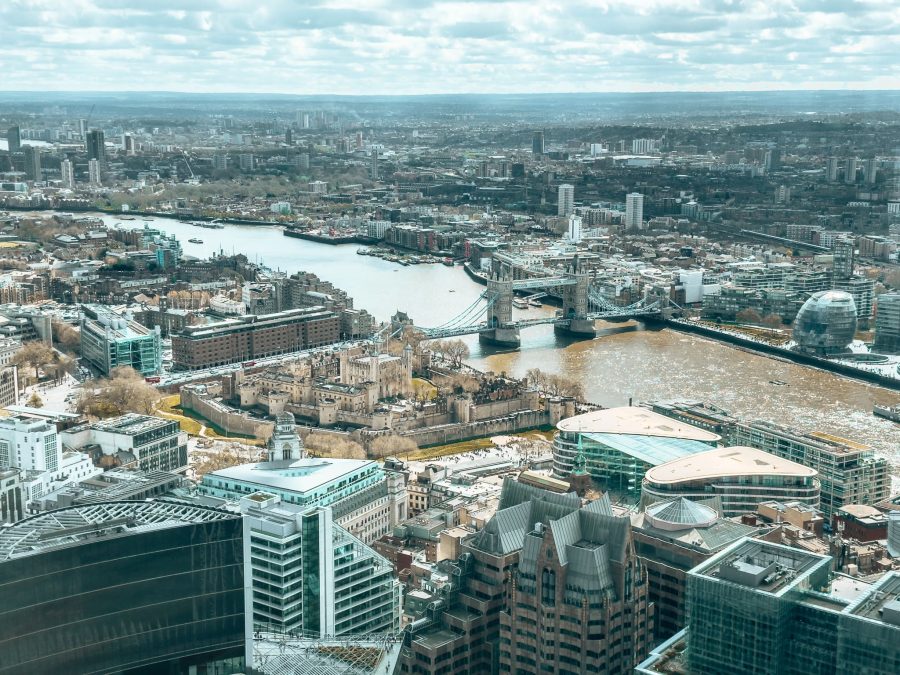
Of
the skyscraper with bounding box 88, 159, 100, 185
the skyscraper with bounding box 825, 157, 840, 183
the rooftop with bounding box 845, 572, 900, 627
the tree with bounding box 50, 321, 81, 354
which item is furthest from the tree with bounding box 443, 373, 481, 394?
the skyscraper with bounding box 88, 159, 100, 185

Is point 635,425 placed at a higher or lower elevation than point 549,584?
lower

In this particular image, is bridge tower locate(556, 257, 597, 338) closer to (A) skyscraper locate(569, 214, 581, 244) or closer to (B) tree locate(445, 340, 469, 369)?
(B) tree locate(445, 340, 469, 369)

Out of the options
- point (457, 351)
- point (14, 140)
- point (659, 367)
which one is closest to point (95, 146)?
point (14, 140)

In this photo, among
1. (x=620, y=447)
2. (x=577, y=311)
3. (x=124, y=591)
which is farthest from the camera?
(x=577, y=311)

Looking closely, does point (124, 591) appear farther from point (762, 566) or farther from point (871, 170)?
point (871, 170)

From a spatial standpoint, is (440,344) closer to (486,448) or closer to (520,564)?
(486,448)
